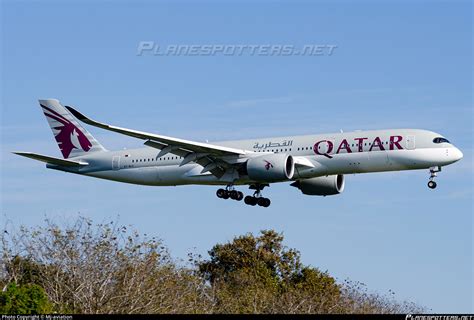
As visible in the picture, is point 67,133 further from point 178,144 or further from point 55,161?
point 178,144

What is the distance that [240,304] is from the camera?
2864 inches

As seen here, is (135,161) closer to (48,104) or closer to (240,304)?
(48,104)

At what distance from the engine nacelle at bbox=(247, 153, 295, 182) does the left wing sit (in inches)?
60.8

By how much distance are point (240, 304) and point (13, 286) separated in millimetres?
29337

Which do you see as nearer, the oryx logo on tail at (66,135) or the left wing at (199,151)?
the left wing at (199,151)

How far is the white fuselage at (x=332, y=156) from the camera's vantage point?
54.8 meters

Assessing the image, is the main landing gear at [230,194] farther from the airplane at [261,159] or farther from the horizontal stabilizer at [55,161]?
the horizontal stabilizer at [55,161]

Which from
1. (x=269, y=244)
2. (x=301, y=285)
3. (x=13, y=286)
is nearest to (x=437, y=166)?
A: (x=13, y=286)

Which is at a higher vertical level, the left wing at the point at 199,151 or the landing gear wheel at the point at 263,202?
the left wing at the point at 199,151

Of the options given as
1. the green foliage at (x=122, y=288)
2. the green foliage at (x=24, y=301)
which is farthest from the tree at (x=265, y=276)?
the green foliage at (x=24, y=301)

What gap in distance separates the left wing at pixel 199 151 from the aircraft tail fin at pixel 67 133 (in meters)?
9.35

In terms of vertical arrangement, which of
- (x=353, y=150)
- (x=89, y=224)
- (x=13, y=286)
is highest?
(x=353, y=150)

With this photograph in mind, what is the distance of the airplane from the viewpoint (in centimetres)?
5484

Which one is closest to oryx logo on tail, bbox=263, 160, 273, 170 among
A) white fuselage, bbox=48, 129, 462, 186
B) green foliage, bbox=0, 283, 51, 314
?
white fuselage, bbox=48, 129, 462, 186
